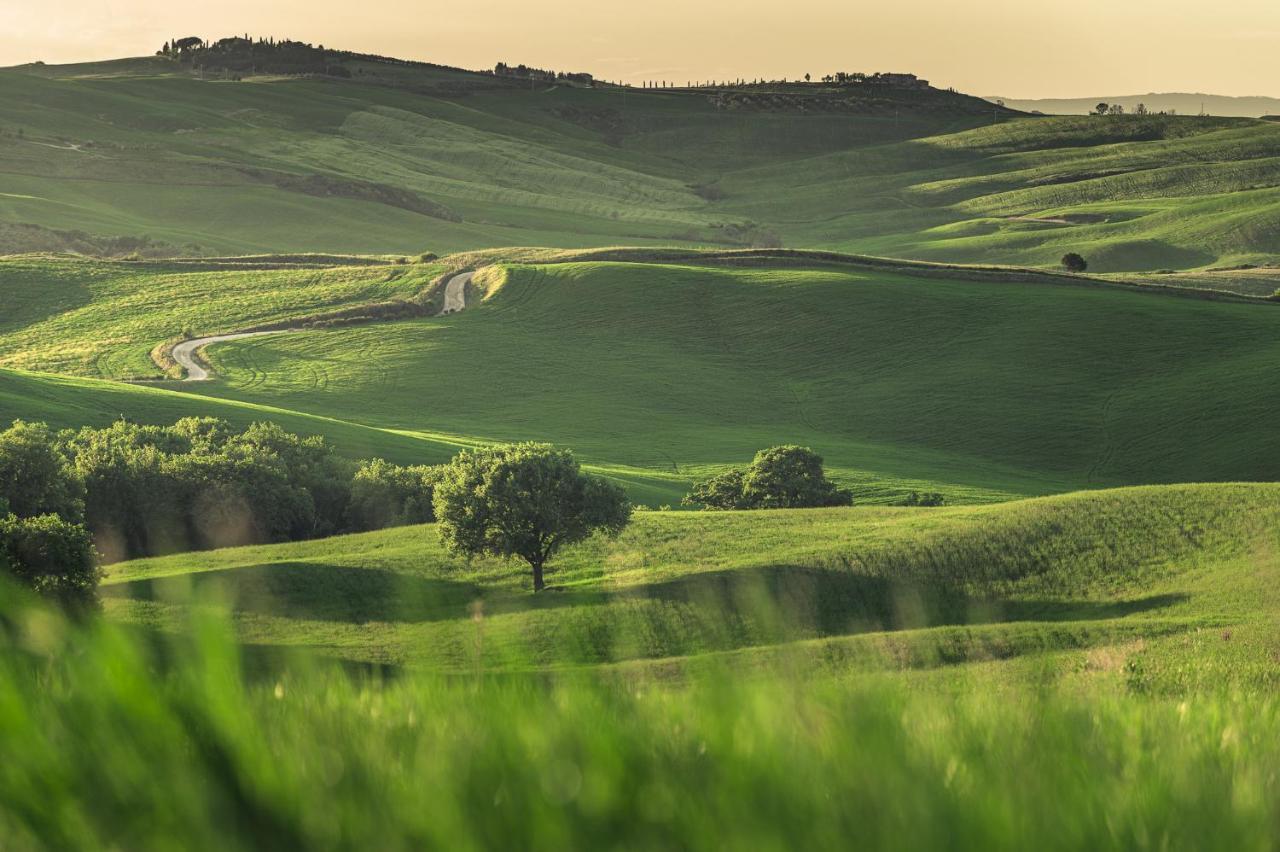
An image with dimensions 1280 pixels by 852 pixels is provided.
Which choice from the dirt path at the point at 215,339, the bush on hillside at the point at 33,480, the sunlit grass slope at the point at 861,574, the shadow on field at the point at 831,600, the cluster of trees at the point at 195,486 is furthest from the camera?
the dirt path at the point at 215,339

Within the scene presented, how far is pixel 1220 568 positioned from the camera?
1725 inches

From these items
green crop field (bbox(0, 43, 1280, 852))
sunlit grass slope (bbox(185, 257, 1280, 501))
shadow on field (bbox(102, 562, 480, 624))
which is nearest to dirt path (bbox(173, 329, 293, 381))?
green crop field (bbox(0, 43, 1280, 852))

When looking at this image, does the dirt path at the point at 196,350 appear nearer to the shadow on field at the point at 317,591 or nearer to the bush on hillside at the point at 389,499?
the bush on hillside at the point at 389,499

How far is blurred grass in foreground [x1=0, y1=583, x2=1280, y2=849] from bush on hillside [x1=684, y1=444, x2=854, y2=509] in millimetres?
65466

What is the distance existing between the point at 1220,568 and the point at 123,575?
122 ft

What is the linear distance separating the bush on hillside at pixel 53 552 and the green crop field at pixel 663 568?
0.28 metres

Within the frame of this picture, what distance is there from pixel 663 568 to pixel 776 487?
22.7 m

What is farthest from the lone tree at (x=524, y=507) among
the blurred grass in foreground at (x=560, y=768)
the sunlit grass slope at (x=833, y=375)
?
the blurred grass in foreground at (x=560, y=768)

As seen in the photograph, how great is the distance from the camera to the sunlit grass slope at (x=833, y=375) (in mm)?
88562

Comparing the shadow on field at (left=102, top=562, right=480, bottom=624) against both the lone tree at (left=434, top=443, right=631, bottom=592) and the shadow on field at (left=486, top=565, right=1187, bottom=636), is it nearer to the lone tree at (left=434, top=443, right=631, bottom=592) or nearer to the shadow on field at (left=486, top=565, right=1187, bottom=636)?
the lone tree at (left=434, top=443, right=631, bottom=592)

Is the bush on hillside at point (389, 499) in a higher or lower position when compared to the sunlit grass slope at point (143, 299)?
lower

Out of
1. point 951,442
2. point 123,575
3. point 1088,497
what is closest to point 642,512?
point 1088,497

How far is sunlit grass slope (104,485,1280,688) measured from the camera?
36.9 m

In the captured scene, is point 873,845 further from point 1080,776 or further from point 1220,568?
point 1220,568
